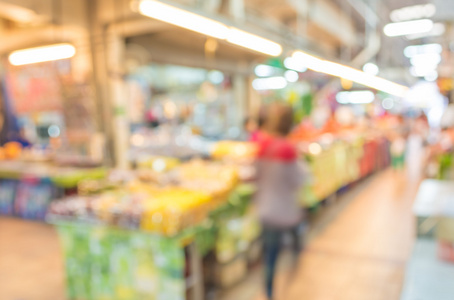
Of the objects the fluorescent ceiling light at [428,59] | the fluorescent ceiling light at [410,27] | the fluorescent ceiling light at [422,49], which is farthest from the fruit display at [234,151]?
the fluorescent ceiling light at [422,49]

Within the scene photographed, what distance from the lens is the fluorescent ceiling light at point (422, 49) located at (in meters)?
13.2

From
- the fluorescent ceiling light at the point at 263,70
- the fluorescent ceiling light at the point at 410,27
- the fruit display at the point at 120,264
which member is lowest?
the fruit display at the point at 120,264

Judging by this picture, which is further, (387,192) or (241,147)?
(387,192)

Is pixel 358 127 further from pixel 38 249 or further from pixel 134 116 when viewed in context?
pixel 38 249

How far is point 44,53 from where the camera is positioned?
16.3ft

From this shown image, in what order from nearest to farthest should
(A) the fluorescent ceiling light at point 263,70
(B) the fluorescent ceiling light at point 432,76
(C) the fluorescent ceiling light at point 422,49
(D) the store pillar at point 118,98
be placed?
(D) the store pillar at point 118,98 → (C) the fluorescent ceiling light at point 422,49 → (A) the fluorescent ceiling light at point 263,70 → (B) the fluorescent ceiling light at point 432,76

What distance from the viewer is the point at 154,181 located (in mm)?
3939

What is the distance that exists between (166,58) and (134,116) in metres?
2.02

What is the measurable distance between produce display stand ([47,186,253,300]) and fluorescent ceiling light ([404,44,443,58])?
43.3 ft

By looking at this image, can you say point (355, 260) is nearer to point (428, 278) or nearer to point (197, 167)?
point (197, 167)

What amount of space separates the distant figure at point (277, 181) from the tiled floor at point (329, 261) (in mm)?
898

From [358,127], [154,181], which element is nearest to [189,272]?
[154,181]

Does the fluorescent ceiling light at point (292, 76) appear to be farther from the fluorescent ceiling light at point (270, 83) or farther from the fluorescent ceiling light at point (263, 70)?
the fluorescent ceiling light at point (270, 83)

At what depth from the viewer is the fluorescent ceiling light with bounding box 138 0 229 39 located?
7.91ft
